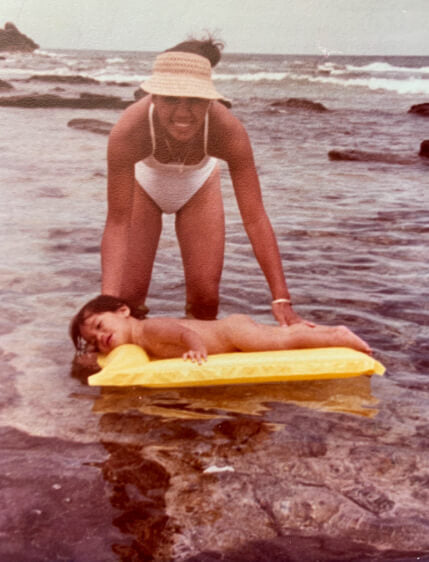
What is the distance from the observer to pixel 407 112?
1853cm

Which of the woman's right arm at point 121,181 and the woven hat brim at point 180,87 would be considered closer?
the woven hat brim at point 180,87

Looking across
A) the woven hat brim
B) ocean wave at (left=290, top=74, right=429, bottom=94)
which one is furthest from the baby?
ocean wave at (left=290, top=74, right=429, bottom=94)

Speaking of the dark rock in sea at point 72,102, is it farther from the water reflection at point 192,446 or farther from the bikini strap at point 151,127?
the water reflection at point 192,446

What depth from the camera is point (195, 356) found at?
9.78 ft

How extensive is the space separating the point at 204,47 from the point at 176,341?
1322mm

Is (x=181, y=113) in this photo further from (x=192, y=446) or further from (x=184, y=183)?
(x=192, y=446)

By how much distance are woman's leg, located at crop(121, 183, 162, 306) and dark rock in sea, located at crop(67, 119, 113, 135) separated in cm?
950

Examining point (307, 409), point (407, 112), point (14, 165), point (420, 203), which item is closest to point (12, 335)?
point (307, 409)

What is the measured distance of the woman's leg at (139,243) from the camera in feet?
12.8

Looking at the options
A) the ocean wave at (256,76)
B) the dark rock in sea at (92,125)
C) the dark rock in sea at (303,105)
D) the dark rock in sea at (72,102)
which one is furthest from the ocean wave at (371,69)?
the dark rock in sea at (92,125)

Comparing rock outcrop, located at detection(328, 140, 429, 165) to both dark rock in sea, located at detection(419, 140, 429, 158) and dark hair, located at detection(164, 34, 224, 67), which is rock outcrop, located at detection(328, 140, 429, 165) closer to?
dark rock in sea, located at detection(419, 140, 429, 158)

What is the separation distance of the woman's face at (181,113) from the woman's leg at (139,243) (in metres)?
0.68

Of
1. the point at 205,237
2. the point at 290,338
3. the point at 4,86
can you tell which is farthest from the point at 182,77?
the point at 4,86

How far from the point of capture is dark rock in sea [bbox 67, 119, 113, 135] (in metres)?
13.1
